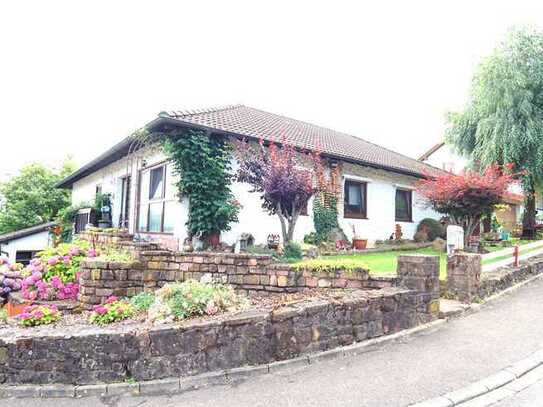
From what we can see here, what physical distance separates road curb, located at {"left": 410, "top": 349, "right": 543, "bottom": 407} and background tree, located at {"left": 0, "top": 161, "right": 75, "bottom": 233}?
29778mm

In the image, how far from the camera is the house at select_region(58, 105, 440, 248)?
973 centimetres

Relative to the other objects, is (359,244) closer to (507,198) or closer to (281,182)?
(281,182)

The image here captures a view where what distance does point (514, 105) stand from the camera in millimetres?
13969

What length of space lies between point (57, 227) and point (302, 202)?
1329 cm

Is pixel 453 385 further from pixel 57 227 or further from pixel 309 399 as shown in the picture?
pixel 57 227

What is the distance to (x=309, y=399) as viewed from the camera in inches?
131

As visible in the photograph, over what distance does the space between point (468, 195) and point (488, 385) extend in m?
8.02

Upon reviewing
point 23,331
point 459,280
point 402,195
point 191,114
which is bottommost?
point 23,331

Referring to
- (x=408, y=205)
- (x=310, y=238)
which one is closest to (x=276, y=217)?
(x=310, y=238)

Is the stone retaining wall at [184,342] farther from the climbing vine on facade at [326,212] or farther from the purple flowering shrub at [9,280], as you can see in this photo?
the climbing vine on facade at [326,212]

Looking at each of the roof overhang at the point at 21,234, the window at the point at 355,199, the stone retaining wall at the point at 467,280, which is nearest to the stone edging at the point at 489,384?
the stone retaining wall at the point at 467,280

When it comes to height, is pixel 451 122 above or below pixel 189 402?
above

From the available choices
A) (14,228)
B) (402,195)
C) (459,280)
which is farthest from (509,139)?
(14,228)

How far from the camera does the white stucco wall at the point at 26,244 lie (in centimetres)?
1747
